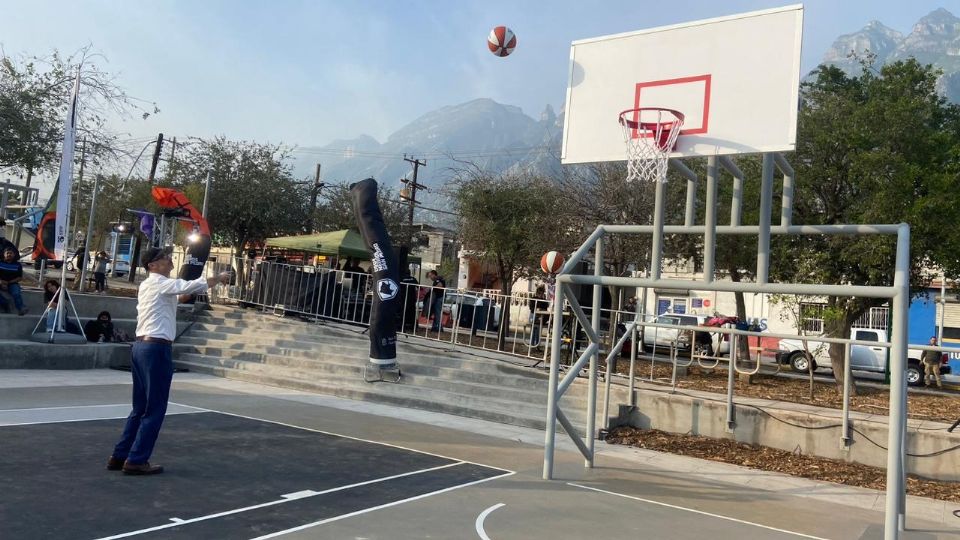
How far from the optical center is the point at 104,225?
1459 inches

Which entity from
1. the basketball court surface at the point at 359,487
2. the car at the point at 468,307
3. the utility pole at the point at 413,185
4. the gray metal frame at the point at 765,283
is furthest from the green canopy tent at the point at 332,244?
the utility pole at the point at 413,185

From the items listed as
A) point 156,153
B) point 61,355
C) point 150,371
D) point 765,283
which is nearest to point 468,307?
point 61,355

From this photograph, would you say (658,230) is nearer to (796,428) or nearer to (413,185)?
(796,428)

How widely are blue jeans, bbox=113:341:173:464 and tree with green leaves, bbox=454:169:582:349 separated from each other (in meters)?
13.3

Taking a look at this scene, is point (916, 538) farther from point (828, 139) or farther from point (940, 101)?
point (940, 101)

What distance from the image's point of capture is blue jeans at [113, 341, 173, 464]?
226 inches

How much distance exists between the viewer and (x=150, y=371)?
227 inches

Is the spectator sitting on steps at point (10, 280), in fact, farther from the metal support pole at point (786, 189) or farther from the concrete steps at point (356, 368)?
the metal support pole at point (786, 189)

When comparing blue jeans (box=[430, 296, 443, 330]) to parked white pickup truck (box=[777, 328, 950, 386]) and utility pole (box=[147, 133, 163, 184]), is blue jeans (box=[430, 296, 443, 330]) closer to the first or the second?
parked white pickup truck (box=[777, 328, 950, 386])

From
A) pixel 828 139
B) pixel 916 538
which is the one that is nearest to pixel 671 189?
pixel 828 139

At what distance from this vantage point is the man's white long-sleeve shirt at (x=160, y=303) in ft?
19.3

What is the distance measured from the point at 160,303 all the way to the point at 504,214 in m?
15.1

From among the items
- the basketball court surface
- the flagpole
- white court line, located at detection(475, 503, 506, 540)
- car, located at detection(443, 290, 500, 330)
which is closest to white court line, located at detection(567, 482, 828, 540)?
the basketball court surface

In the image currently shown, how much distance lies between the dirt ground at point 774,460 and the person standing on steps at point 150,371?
6.08 metres
